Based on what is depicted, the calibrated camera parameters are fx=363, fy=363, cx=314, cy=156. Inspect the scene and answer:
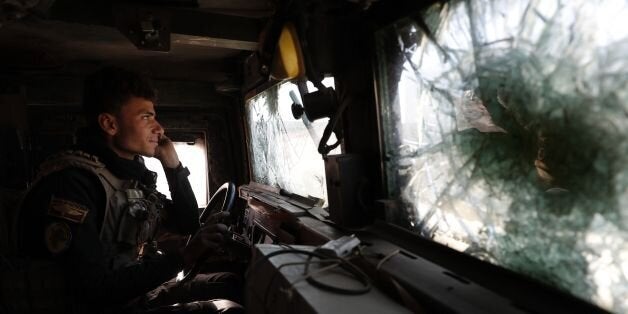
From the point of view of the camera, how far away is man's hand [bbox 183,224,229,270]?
1.70 meters

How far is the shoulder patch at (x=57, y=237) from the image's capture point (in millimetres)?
1416

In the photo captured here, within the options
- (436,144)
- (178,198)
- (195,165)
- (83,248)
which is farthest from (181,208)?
(436,144)

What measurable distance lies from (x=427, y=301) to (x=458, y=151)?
1.55ft

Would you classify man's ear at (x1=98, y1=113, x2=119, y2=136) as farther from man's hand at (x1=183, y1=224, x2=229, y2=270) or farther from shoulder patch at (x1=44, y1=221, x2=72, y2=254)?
man's hand at (x1=183, y1=224, x2=229, y2=270)

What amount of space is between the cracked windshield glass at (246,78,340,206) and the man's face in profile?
87cm

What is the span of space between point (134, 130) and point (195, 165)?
1895mm

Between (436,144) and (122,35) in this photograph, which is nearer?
(436,144)

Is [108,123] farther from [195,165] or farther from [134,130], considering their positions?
[195,165]

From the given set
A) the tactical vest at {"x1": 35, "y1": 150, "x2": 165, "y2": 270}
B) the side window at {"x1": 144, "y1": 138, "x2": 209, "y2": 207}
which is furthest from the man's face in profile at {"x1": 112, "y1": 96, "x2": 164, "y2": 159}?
the side window at {"x1": 144, "y1": 138, "x2": 209, "y2": 207}

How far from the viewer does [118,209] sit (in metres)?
1.72

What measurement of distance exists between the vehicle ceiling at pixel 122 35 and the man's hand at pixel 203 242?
41.4 inches

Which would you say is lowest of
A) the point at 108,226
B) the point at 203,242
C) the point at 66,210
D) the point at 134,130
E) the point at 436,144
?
the point at 203,242

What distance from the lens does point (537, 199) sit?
3.04ft

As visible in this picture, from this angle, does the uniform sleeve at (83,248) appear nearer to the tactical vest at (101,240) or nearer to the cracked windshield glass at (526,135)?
the tactical vest at (101,240)
